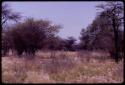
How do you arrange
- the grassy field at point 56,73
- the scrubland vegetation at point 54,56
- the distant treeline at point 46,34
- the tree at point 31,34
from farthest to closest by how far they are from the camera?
the tree at point 31,34 → the distant treeline at point 46,34 → the scrubland vegetation at point 54,56 → the grassy field at point 56,73

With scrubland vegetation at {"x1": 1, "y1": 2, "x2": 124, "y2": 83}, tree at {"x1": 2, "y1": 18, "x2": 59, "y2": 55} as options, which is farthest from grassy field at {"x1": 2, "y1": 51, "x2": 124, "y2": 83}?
tree at {"x1": 2, "y1": 18, "x2": 59, "y2": 55}

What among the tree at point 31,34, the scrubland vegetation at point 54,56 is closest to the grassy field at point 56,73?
the scrubland vegetation at point 54,56

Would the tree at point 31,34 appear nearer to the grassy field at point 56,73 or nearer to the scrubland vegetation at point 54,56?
the scrubland vegetation at point 54,56

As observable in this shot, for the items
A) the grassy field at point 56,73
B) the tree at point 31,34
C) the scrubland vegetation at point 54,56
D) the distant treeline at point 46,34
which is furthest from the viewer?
the tree at point 31,34

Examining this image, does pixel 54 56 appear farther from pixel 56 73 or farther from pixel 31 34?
pixel 56 73

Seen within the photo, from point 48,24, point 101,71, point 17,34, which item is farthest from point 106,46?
point 48,24

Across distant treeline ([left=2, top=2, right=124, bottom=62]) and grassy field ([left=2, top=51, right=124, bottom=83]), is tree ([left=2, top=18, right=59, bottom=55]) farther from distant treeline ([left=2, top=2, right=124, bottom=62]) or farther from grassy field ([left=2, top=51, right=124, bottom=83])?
grassy field ([left=2, top=51, right=124, bottom=83])

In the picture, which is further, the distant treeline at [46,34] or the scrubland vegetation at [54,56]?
the distant treeline at [46,34]

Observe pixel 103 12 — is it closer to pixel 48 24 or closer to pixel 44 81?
pixel 48 24

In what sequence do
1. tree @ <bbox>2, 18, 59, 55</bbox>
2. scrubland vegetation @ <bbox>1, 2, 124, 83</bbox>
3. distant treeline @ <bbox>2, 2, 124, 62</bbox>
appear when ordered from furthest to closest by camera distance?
tree @ <bbox>2, 18, 59, 55</bbox> < distant treeline @ <bbox>2, 2, 124, 62</bbox> < scrubland vegetation @ <bbox>1, 2, 124, 83</bbox>

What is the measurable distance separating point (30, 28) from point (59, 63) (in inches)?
343

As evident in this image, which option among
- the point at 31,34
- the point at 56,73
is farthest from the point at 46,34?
the point at 56,73

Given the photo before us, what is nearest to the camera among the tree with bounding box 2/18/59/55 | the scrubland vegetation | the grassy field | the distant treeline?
the grassy field

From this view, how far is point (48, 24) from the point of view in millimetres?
25812
